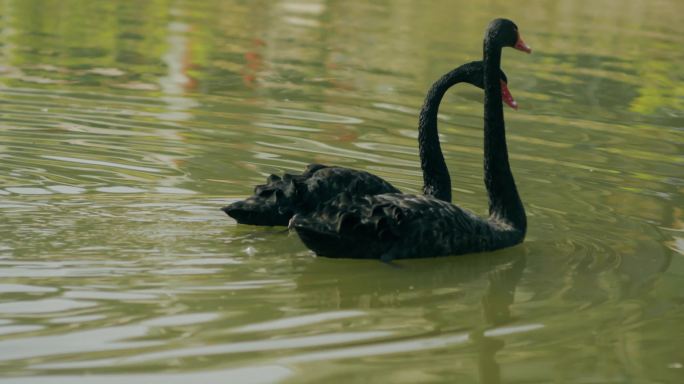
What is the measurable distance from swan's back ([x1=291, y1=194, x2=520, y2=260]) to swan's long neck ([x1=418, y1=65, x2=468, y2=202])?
744 mm

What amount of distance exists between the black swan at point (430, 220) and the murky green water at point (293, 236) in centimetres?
10

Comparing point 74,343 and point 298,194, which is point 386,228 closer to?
point 298,194

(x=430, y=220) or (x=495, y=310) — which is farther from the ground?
(x=430, y=220)

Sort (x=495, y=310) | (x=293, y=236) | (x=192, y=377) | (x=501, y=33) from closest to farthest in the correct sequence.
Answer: (x=192, y=377) < (x=495, y=310) < (x=293, y=236) < (x=501, y=33)

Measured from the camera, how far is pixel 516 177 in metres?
8.03

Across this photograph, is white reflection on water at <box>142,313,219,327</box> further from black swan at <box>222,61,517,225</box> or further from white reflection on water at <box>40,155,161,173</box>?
white reflection on water at <box>40,155,161,173</box>

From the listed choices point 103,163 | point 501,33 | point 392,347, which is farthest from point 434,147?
point 392,347

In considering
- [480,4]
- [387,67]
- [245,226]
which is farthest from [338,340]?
[480,4]

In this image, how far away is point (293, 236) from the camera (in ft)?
20.6

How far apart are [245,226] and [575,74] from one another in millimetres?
7891

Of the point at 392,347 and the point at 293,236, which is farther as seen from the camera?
the point at 293,236

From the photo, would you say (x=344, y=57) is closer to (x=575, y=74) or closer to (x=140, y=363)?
(x=575, y=74)

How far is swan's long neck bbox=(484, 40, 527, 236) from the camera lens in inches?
251

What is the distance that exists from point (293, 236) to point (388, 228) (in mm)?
801
